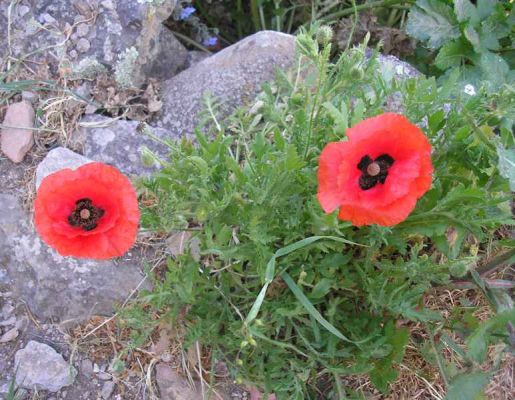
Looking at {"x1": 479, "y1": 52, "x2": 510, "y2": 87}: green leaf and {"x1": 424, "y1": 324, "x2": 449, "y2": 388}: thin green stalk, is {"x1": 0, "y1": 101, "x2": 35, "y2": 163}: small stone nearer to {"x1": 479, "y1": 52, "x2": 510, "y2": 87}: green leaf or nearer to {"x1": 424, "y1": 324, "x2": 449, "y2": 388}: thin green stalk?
{"x1": 424, "y1": 324, "x2": 449, "y2": 388}: thin green stalk

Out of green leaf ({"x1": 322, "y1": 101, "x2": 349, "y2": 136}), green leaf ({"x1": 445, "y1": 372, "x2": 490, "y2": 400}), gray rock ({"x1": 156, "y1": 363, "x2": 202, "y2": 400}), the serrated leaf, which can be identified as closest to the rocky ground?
gray rock ({"x1": 156, "y1": 363, "x2": 202, "y2": 400})

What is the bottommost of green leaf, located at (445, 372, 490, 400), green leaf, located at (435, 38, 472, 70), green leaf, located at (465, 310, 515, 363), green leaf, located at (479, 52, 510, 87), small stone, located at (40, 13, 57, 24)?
green leaf, located at (445, 372, 490, 400)

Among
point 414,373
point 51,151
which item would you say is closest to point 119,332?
point 51,151

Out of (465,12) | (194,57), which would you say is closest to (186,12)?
Answer: (194,57)

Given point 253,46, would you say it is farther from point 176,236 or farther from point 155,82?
point 176,236

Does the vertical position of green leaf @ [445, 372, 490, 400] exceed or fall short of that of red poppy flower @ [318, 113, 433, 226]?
it falls short

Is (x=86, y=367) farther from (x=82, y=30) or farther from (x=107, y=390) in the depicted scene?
(x=82, y=30)

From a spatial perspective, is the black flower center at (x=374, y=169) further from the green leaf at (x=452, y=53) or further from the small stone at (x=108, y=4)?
the small stone at (x=108, y=4)
